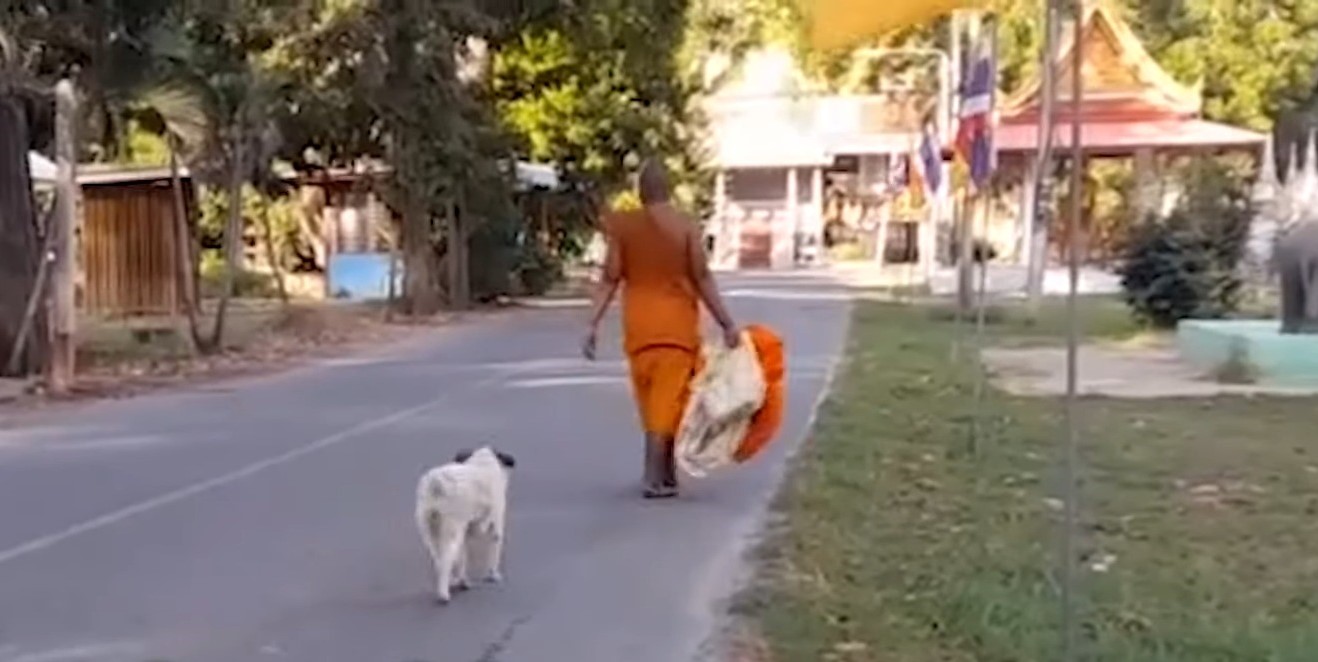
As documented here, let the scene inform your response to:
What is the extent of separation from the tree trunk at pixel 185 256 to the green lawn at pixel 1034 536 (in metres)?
10.5

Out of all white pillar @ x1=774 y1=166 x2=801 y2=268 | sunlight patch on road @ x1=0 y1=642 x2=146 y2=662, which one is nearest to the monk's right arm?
sunlight patch on road @ x1=0 y1=642 x2=146 y2=662

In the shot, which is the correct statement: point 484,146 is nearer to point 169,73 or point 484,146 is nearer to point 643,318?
point 169,73

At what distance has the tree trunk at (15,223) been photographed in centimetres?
2306

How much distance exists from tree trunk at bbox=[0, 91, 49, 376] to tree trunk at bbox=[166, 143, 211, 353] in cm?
338

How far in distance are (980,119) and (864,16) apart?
1488 cm

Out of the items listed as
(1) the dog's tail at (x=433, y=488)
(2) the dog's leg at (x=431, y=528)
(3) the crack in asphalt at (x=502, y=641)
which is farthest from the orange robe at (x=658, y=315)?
(3) the crack in asphalt at (x=502, y=641)

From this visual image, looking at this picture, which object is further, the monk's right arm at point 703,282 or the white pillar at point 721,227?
the white pillar at point 721,227

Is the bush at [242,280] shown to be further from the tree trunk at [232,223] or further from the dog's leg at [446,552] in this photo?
the dog's leg at [446,552]

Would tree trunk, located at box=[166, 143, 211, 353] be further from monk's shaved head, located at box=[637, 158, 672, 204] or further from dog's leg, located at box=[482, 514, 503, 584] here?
dog's leg, located at box=[482, 514, 503, 584]

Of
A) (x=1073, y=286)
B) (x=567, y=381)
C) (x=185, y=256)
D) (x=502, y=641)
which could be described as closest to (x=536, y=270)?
(x=185, y=256)

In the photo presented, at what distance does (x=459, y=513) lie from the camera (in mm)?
9477

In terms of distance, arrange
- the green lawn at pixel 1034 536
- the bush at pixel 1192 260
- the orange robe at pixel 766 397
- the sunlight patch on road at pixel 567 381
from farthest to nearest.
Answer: the bush at pixel 1192 260 < the sunlight patch on road at pixel 567 381 < the orange robe at pixel 766 397 < the green lawn at pixel 1034 536

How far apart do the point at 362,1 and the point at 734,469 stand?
20667 millimetres

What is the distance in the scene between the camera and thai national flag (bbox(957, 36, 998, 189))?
774 inches
